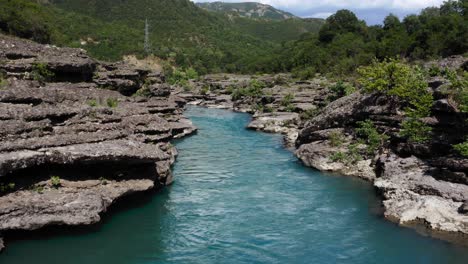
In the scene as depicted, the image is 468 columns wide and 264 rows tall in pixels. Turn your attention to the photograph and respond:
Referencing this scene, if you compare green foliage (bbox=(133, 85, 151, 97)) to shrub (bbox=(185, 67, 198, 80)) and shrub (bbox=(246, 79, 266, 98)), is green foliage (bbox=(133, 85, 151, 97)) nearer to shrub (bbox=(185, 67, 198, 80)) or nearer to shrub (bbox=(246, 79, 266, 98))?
shrub (bbox=(246, 79, 266, 98))

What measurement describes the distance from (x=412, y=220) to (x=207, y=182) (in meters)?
13.2

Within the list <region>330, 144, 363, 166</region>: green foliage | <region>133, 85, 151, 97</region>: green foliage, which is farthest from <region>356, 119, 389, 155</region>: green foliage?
<region>133, 85, 151, 97</region>: green foliage

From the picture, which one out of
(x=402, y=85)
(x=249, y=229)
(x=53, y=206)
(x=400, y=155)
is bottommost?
(x=249, y=229)

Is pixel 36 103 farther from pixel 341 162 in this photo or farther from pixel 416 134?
pixel 416 134

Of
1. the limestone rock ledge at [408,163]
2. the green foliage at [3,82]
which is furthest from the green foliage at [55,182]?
the limestone rock ledge at [408,163]

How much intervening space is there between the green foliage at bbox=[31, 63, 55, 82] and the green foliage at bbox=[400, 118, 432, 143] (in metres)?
27.3

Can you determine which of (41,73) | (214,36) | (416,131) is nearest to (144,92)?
(41,73)

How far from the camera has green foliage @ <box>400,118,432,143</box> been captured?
95.0 ft

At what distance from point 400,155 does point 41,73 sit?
28.5 m

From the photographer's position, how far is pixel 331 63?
99.2 metres

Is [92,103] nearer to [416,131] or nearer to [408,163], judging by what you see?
[408,163]

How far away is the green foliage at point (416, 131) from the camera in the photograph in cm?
2897

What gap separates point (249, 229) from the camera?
74.9 ft

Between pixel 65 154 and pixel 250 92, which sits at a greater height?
pixel 250 92
